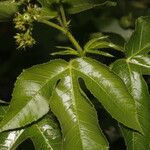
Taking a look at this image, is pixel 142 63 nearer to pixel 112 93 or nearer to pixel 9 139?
pixel 112 93

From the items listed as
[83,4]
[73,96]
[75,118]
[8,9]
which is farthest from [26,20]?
[75,118]

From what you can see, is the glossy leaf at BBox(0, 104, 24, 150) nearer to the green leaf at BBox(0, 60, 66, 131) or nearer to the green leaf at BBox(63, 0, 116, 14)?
the green leaf at BBox(0, 60, 66, 131)

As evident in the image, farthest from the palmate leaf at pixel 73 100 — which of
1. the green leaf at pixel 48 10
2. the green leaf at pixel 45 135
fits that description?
the green leaf at pixel 48 10

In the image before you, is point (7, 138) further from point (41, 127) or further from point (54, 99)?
point (54, 99)

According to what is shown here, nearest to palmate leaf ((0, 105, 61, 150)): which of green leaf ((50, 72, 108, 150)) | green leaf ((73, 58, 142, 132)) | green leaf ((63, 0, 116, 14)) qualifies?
green leaf ((50, 72, 108, 150))

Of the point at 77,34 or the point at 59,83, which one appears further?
the point at 77,34

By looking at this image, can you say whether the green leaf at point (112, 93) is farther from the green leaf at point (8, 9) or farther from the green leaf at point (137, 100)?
the green leaf at point (8, 9)

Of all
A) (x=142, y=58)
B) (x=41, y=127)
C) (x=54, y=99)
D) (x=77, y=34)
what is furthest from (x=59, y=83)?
(x=77, y=34)
